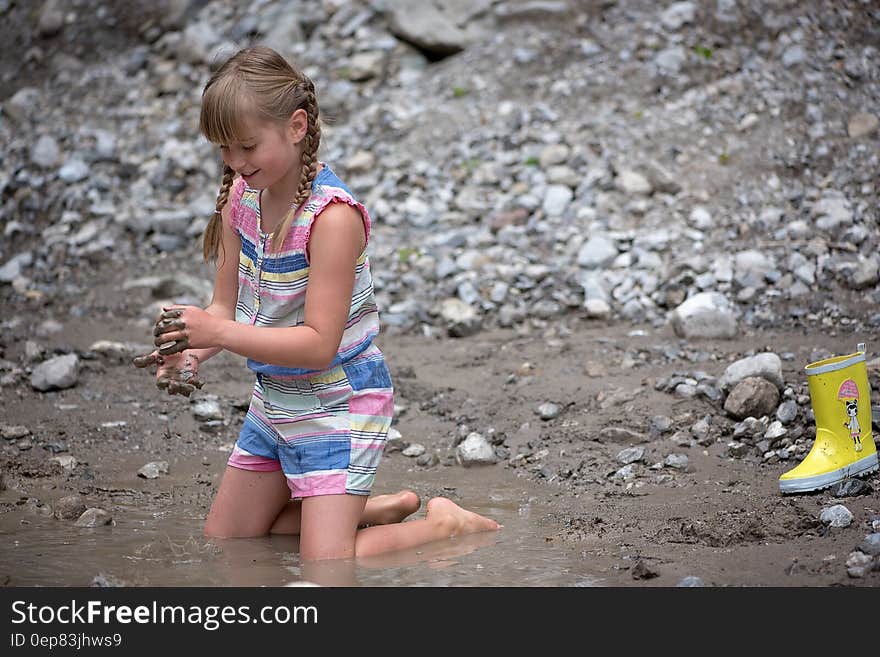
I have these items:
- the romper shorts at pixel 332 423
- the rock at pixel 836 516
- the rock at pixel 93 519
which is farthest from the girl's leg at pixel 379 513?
the rock at pixel 836 516

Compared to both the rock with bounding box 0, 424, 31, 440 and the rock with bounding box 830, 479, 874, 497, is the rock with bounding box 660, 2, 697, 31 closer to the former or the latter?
the rock with bounding box 830, 479, 874, 497

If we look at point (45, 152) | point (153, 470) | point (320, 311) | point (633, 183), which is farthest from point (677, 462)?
point (45, 152)

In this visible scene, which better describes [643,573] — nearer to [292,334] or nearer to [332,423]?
[332,423]

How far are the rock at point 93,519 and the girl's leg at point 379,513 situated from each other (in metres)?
0.59

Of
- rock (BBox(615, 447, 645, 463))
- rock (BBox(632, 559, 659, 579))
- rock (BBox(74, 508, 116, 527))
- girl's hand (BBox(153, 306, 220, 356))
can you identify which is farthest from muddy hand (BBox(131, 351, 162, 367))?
rock (BBox(615, 447, 645, 463))

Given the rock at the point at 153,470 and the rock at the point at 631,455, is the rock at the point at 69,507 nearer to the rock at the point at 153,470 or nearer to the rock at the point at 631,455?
the rock at the point at 153,470

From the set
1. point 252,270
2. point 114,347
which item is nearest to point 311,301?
point 252,270

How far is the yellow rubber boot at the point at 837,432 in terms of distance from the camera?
3572 millimetres

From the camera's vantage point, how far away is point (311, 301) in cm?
318

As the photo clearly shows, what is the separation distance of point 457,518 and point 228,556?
30.1 inches

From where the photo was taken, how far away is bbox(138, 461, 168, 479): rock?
13.9ft

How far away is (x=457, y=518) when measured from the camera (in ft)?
11.8

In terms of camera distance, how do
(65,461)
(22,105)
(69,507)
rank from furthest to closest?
(22,105) → (65,461) → (69,507)
